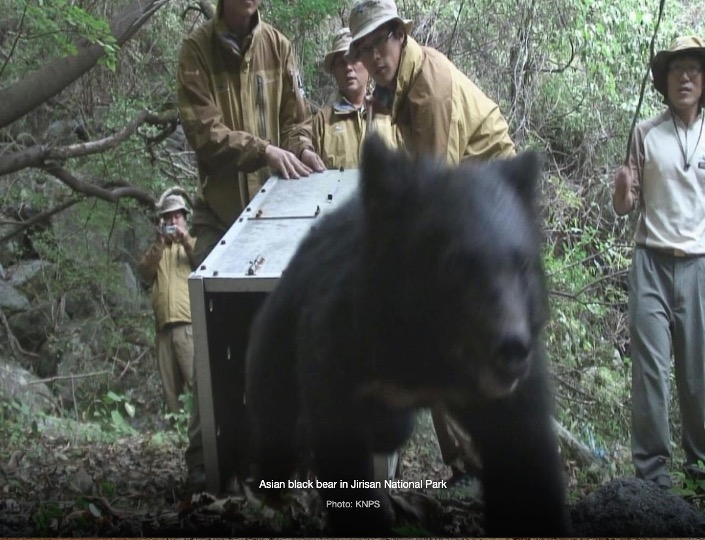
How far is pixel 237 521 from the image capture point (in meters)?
1.87

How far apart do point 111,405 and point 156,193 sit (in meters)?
0.48

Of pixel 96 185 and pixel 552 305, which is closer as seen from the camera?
pixel 552 305

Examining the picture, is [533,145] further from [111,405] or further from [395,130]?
[111,405]

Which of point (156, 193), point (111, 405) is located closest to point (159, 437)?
point (111, 405)

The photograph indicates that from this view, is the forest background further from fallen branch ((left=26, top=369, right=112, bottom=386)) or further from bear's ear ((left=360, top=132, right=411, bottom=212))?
bear's ear ((left=360, top=132, right=411, bottom=212))

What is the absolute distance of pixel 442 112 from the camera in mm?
1692

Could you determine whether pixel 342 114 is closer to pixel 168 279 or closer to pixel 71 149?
pixel 168 279

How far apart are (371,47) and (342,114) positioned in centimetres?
15

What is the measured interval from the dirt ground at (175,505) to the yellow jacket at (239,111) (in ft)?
1.87

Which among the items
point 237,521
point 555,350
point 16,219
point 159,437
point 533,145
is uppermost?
point 533,145

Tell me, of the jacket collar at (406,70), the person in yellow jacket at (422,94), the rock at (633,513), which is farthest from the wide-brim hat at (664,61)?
the rock at (633,513)

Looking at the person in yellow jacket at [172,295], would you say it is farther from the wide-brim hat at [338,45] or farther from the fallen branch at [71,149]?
the wide-brim hat at [338,45]

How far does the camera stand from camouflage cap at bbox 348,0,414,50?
71.1 inches

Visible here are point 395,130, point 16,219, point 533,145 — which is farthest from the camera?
point 16,219
